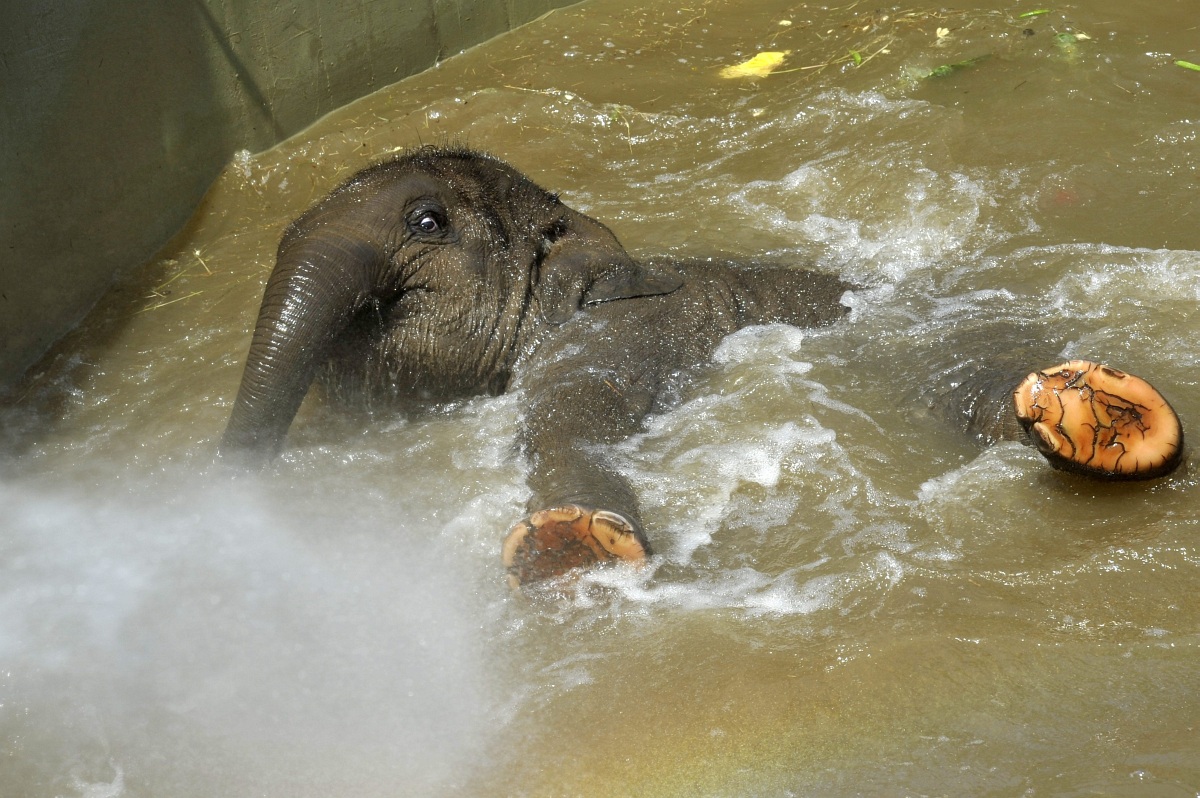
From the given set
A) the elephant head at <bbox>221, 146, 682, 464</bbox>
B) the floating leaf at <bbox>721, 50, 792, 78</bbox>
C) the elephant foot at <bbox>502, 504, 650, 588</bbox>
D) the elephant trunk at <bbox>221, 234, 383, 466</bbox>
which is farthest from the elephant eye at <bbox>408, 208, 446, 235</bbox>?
the floating leaf at <bbox>721, 50, 792, 78</bbox>

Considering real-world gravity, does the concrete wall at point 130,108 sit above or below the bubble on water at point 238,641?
above

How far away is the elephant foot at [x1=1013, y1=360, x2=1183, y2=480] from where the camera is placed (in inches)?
171

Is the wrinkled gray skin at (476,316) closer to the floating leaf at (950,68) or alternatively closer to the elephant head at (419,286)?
the elephant head at (419,286)

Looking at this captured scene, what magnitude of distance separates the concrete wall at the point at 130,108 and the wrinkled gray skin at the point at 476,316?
2.53 m

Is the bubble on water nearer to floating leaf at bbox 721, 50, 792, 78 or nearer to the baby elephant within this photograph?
the baby elephant

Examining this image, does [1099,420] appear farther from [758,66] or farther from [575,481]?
[758,66]

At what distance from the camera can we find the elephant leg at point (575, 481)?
13.8 ft

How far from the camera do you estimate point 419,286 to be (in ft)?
18.0

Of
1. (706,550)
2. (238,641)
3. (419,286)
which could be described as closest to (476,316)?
(419,286)

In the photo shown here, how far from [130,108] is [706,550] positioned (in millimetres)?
5230

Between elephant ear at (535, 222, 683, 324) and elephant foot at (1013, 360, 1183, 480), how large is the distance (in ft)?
7.10

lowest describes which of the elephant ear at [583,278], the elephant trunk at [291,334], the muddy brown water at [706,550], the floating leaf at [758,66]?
the muddy brown water at [706,550]

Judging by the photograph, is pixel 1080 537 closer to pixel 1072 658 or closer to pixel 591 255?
pixel 1072 658

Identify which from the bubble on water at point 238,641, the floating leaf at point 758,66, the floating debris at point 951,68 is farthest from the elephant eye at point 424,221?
the floating debris at point 951,68
